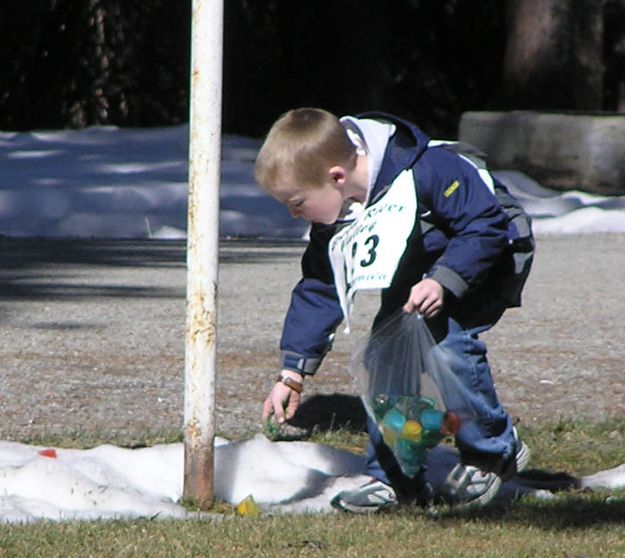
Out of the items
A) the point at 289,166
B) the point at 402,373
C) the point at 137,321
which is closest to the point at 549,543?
the point at 402,373

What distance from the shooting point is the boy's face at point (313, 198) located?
389 centimetres

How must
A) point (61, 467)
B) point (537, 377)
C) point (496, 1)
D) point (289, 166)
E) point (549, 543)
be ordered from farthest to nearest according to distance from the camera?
1. point (496, 1)
2. point (537, 377)
3. point (61, 467)
4. point (289, 166)
5. point (549, 543)

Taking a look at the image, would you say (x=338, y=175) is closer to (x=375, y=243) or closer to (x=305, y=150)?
(x=305, y=150)

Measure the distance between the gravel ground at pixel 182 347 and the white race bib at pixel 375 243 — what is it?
1.18 m

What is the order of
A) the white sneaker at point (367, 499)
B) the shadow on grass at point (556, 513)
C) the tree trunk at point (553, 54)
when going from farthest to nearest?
the tree trunk at point (553, 54), the white sneaker at point (367, 499), the shadow on grass at point (556, 513)

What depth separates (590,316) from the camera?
24.6 feet

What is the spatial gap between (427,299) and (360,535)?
2.07ft

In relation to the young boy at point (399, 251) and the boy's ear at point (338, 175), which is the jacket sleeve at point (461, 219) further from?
the boy's ear at point (338, 175)

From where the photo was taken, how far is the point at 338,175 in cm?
390

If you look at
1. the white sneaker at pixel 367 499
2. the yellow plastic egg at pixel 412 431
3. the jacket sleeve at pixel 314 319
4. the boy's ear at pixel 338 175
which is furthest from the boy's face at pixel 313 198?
the white sneaker at pixel 367 499

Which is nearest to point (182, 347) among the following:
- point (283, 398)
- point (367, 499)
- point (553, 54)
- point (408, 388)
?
point (283, 398)

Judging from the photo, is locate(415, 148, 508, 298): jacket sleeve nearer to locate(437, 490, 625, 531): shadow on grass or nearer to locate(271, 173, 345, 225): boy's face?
locate(271, 173, 345, 225): boy's face

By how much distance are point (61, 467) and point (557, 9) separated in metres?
13.2

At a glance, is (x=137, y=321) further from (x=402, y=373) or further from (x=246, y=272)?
(x=402, y=373)
